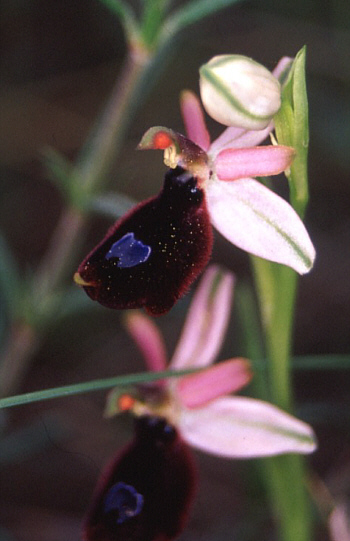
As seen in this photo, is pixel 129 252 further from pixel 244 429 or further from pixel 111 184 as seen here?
pixel 111 184

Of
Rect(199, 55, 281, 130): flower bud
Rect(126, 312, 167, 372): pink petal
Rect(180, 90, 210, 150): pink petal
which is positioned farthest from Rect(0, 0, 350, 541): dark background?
Rect(199, 55, 281, 130): flower bud

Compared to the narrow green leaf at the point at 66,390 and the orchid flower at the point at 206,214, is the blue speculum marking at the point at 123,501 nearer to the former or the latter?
the narrow green leaf at the point at 66,390

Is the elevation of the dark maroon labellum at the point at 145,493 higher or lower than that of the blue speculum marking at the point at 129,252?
lower

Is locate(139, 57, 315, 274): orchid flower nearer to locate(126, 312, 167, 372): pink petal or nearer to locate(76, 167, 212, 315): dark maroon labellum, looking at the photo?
locate(76, 167, 212, 315): dark maroon labellum

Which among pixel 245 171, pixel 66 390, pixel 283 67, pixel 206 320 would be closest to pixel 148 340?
pixel 206 320

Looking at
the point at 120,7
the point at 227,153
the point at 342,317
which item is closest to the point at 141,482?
the point at 227,153

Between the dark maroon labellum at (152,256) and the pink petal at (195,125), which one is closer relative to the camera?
the dark maroon labellum at (152,256)

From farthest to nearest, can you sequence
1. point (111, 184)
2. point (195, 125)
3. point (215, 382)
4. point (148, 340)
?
point (111, 184)
point (148, 340)
point (215, 382)
point (195, 125)

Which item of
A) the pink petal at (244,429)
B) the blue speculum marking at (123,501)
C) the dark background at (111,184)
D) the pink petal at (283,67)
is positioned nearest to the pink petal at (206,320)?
A: the pink petal at (244,429)

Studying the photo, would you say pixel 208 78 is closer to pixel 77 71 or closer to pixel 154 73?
pixel 154 73
